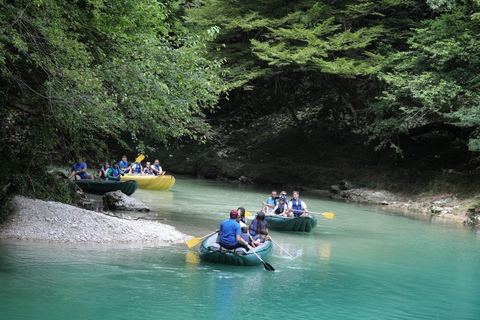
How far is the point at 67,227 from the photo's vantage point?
10953 mm

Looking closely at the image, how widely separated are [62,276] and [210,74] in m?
5.40

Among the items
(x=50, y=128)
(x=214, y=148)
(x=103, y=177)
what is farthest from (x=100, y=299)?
(x=214, y=148)

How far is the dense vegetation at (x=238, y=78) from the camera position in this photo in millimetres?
8758

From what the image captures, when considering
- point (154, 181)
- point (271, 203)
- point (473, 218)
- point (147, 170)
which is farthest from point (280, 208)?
point (147, 170)

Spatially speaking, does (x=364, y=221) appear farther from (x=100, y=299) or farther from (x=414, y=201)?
(x=100, y=299)

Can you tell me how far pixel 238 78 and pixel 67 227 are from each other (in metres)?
16.0

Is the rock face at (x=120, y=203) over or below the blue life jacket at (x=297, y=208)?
below

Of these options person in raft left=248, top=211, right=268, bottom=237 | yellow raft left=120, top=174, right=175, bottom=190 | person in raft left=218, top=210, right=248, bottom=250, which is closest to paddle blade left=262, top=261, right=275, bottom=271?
person in raft left=218, top=210, right=248, bottom=250

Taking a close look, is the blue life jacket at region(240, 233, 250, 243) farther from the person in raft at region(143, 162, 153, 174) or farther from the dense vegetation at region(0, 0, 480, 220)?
the person in raft at region(143, 162, 153, 174)

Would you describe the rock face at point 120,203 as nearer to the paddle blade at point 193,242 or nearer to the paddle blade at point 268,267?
the paddle blade at point 193,242

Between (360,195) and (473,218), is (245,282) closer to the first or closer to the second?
(473,218)

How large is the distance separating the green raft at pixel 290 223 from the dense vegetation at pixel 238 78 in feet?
10.8

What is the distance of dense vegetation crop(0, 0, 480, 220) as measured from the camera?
8758 millimetres

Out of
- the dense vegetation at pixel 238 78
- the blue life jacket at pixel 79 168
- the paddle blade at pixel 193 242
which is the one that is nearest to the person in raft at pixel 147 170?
the dense vegetation at pixel 238 78
